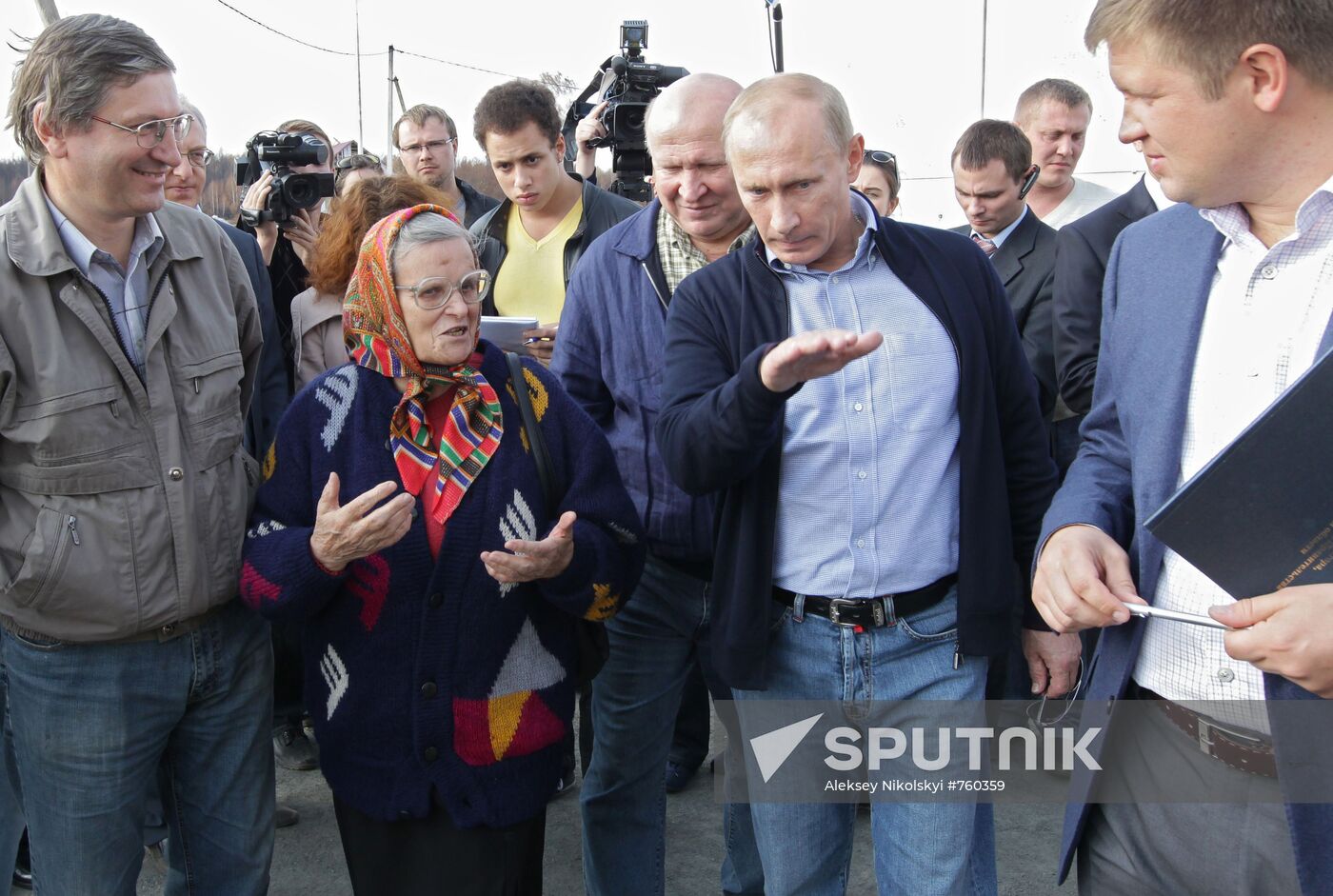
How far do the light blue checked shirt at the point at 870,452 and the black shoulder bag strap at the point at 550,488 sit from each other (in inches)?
19.5

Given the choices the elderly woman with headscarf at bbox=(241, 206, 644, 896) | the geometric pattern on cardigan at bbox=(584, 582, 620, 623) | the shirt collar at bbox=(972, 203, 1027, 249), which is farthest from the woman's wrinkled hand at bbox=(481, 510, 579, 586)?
the shirt collar at bbox=(972, 203, 1027, 249)

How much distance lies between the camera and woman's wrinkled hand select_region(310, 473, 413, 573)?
2041 mm

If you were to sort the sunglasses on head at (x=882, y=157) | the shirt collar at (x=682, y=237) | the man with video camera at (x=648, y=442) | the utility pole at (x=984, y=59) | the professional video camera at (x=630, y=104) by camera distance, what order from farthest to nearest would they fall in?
the utility pole at (x=984, y=59), the sunglasses on head at (x=882, y=157), the professional video camera at (x=630, y=104), the shirt collar at (x=682, y=237), the man with video camera at (x=648, y=442)

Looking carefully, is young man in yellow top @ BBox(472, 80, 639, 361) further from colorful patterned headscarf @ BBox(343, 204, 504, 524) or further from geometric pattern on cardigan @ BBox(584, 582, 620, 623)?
geometric pattern on cardigan @ BBox(584, 582, 620, 623)

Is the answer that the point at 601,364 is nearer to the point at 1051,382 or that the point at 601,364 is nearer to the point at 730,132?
the point at 730,132

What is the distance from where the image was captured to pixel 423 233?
2.33 m

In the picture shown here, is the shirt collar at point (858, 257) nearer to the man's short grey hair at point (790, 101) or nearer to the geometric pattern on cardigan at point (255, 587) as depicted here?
the man's short grey hair at point (790, 101)

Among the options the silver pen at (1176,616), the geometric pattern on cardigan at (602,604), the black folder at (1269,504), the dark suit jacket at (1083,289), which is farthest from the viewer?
the dark suit jacket at (1083,289)

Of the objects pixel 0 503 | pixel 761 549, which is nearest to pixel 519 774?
pixel 761 549

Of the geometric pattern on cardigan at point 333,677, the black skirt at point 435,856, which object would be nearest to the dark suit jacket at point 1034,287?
the black skirt at point 435,856

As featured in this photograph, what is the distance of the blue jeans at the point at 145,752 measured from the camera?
2205 millimetres

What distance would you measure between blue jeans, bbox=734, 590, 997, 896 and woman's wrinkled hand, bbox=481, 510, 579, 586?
17.4 inches

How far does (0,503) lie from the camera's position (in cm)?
214

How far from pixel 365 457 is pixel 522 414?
1.07ft
